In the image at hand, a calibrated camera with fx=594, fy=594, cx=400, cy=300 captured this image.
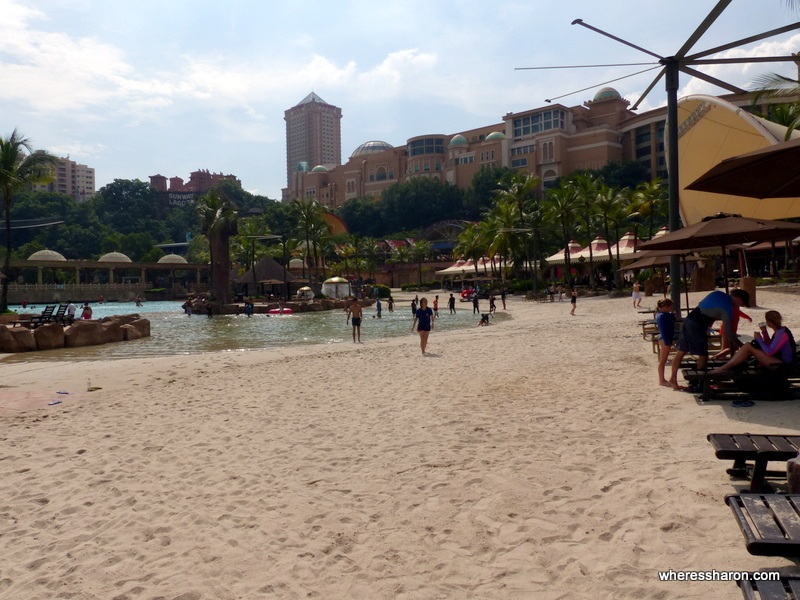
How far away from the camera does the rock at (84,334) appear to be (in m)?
20.9

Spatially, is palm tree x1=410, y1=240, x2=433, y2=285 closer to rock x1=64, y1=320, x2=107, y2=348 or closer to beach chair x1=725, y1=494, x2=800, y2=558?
rock x1=64, y1=320, x2=107, y2=348

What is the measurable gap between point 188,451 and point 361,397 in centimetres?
297

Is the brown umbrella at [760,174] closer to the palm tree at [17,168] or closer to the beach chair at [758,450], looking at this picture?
the beach chair at [758,450]

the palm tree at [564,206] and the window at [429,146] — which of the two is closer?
the palm tree at [564,206]

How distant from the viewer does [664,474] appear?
15.1 feet

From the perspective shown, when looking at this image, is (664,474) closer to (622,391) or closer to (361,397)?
(622,391)

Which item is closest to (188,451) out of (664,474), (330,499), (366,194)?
(330,499)

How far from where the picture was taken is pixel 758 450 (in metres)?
3.71

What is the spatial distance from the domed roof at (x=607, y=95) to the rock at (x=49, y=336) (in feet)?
298

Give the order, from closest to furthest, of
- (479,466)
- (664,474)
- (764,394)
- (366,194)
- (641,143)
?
(664,474), (479,466), (764,394), (641,143), (366,194)

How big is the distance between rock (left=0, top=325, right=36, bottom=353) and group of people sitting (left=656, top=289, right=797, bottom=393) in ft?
63.5

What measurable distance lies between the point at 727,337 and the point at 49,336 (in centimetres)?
2023

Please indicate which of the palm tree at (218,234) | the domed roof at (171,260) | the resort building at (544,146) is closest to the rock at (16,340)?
the palm tree at (218,234)

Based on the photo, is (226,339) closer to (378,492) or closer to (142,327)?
(142,327)
